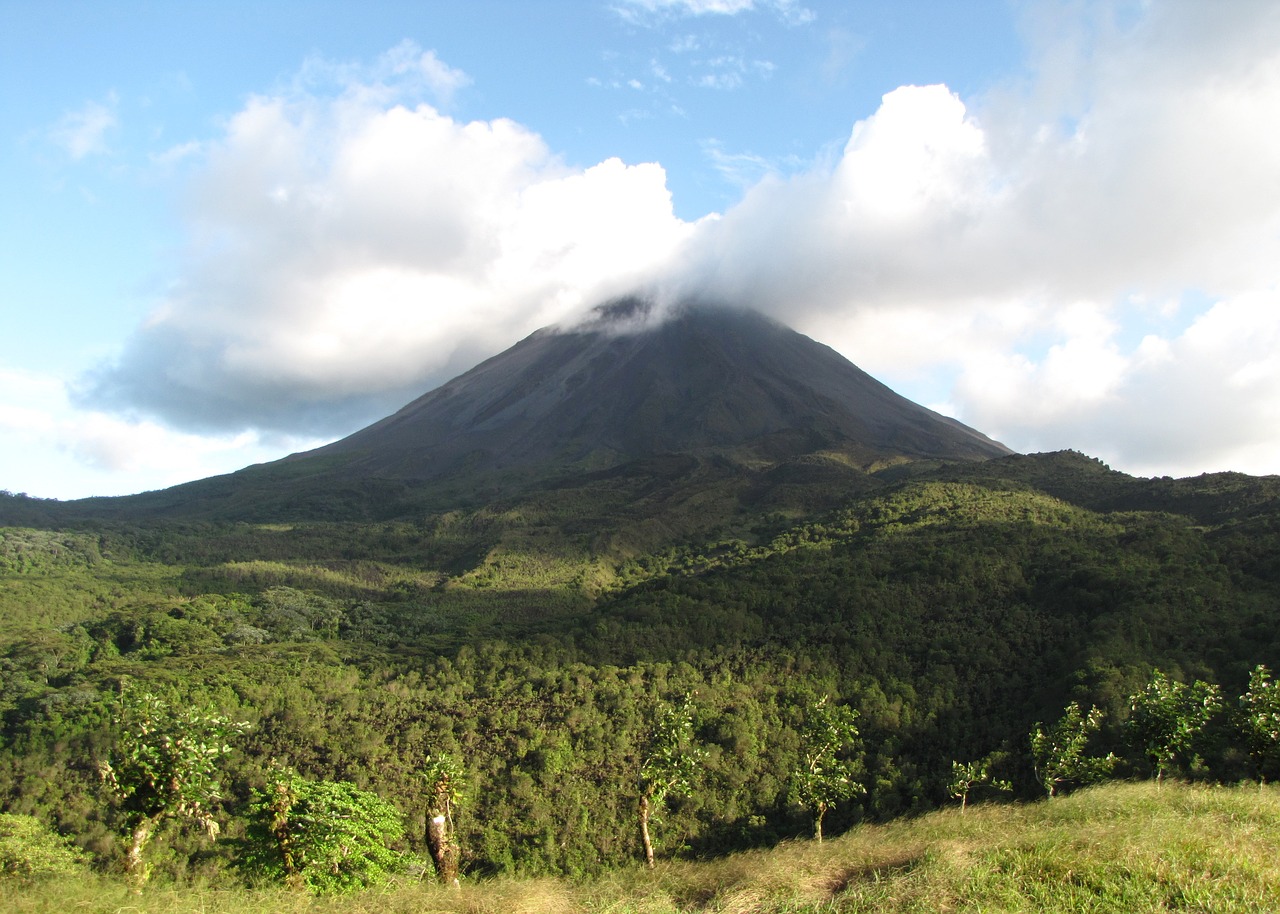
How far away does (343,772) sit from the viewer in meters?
42.6

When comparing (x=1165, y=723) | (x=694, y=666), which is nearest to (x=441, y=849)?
(x=1165, y=723)

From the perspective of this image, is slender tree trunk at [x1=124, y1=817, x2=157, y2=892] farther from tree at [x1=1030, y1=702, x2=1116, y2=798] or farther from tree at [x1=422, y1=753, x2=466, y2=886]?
tree at [x1=1030, y1=702, x2=1116, y2=798]

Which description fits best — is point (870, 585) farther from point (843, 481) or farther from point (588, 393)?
point (588, 393)

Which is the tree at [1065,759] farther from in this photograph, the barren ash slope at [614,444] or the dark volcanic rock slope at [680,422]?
the dark volcanic rock slope at [680,422]

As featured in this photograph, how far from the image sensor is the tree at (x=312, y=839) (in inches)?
778

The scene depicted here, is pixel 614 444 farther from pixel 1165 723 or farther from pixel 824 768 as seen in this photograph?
pixel 1165 723

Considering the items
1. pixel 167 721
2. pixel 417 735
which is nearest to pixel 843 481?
pixel 417 735

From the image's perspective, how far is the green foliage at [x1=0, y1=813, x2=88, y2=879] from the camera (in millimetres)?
17609

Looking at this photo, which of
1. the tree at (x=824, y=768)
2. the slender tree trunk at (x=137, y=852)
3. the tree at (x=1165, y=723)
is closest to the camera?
the slender tree trunk at (x=137, y=852)

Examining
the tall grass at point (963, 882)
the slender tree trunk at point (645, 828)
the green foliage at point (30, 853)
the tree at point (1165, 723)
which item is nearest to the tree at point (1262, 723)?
the tree at point (1165, 723)

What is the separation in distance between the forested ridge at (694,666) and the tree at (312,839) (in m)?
1.24

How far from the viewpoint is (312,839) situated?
19891mm

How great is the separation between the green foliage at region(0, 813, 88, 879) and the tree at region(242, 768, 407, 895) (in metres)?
3.94

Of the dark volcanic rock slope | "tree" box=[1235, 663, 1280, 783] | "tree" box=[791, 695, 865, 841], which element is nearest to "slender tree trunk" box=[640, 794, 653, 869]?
"tree" box=[791, 695, 865, 841]
